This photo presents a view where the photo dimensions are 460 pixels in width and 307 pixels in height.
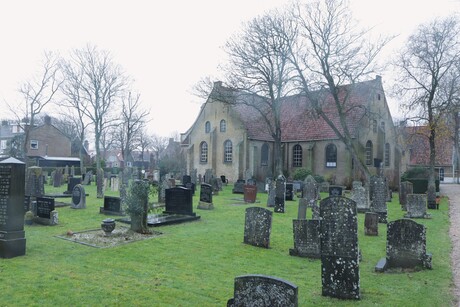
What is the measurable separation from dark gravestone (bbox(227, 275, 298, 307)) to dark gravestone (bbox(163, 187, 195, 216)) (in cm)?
1094

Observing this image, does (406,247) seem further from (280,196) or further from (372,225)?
(280,196)

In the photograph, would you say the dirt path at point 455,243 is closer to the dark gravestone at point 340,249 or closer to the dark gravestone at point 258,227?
the dark gravestone at point 340,249

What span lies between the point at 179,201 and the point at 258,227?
18.5 ft

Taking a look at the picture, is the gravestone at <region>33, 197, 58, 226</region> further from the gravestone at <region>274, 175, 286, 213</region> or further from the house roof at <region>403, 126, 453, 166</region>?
the house roof at <region>403, 126, 453, 166</region>

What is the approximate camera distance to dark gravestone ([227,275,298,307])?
4402 millimetres

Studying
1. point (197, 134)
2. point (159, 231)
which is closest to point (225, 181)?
point (197, 134)

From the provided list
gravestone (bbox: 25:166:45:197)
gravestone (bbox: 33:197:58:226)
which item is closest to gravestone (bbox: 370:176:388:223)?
gravestone (bbox: 33:197:58:226)

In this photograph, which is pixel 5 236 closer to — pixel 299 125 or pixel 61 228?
pixel 61 228

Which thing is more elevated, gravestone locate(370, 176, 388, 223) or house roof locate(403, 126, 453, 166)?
house roof locate(403, 126, 453, 166)

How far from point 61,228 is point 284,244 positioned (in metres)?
7.49

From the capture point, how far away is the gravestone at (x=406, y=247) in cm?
841

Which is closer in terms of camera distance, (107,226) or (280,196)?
(107,226)

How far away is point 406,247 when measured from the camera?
8.51m

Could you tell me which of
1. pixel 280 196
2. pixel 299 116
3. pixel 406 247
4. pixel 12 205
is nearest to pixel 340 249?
pixel 406 247
